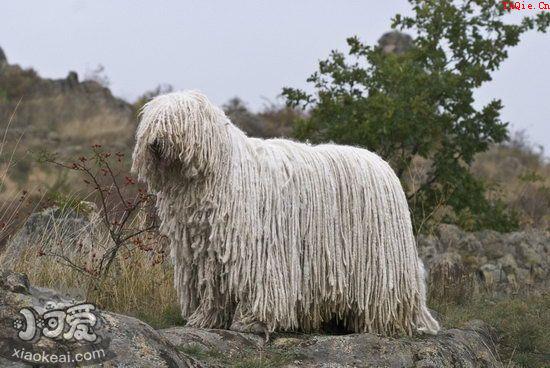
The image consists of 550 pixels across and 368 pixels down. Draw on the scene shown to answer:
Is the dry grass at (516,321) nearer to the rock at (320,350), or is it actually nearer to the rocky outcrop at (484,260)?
the rocky outcrop at (484,260)

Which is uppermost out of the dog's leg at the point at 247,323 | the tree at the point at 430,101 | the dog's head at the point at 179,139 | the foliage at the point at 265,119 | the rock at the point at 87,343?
the foliage at the point at 265,119

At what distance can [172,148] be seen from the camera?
6246mm

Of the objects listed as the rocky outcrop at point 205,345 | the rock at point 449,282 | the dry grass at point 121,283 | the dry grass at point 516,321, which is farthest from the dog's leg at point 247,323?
the rock at point 449,282

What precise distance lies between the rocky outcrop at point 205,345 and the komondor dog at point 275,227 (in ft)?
0.97

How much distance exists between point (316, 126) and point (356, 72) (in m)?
0.91

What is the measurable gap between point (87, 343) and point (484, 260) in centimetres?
891

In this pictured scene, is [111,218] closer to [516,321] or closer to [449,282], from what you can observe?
[449,282]

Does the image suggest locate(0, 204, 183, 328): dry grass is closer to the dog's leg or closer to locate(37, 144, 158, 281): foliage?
locate(37, 144, 158, 281): foliage

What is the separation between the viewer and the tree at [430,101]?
12375 millimetres

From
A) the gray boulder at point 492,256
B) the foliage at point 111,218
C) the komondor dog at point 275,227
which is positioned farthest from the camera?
the gray boulder at point 492,256

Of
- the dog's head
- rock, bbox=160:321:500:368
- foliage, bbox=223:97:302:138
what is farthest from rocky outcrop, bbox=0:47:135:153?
rock, bbox=160:321:500:368

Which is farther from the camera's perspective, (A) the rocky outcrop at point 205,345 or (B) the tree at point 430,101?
(B) the tree at point 430,101

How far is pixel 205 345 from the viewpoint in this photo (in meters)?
5.79

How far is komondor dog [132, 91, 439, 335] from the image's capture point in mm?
6387
